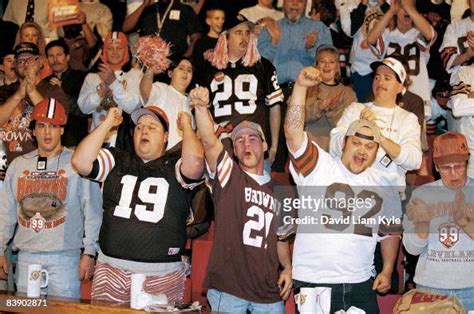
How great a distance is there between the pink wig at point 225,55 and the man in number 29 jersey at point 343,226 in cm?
189

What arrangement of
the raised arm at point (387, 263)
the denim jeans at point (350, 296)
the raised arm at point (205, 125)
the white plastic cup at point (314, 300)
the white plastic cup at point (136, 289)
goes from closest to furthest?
1. the white plastic cup at point (314, 300)
2. the white plastic cup at point (136, 289)
3. the raised arm at point (205, 125)
4. the denim jeans at point (350, 296)
5. the raised arm at point (387, 263)

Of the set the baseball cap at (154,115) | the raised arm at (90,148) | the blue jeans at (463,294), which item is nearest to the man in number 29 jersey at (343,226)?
the blue jeans at (463,294)

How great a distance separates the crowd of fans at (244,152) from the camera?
7.11m

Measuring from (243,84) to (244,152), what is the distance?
5.98ft

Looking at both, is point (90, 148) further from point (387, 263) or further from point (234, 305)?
point (387, 263)

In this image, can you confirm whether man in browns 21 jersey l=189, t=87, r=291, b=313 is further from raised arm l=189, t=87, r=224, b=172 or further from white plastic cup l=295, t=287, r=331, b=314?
white plastic cup l=295, t=287, r=331, b=314

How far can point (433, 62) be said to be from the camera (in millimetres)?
10133

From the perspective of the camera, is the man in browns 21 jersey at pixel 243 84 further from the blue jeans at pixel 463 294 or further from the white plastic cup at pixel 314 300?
the white plastic cup at pixel 314 300

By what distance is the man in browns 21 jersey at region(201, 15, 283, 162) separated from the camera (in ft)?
29.3

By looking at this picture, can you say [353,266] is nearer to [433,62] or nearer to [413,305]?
[413,305]

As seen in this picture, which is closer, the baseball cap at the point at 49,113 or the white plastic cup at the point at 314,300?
the white plastic cup at the point at 314,300

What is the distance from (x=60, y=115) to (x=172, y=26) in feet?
9.22

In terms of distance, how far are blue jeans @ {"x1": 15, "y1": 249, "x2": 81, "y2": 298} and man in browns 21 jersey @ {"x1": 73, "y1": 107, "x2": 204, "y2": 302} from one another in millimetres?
446

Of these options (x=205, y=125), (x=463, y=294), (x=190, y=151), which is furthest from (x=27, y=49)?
(x=463, y=294)
